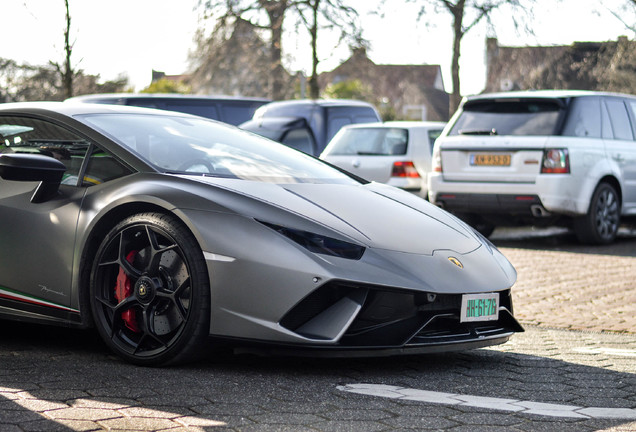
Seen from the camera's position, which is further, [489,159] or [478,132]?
[478,132]

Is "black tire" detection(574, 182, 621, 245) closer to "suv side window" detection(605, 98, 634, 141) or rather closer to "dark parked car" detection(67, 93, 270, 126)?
"suv side window" detection(605, 98, 634, 141)

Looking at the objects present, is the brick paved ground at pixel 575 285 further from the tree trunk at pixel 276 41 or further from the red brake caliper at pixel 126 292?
the tree trunk at pixel 276 41

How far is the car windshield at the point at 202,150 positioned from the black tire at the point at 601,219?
6.57m

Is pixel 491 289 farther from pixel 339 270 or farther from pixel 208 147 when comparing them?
pixel 208 147

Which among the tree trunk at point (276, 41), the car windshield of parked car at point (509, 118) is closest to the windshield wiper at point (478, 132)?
the car windshield of parked car at point (509, 118)

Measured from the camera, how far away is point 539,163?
1080cm

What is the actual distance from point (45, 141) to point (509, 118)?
7310 mm

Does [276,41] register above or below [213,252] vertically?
above

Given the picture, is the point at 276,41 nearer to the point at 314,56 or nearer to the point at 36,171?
the point at 314,56

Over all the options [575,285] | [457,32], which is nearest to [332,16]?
[457,32]

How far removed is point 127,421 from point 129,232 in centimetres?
123

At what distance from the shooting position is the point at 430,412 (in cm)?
359

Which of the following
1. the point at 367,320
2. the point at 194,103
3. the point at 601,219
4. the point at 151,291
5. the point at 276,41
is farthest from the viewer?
the point at 276,41

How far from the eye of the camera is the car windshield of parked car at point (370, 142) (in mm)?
13227
